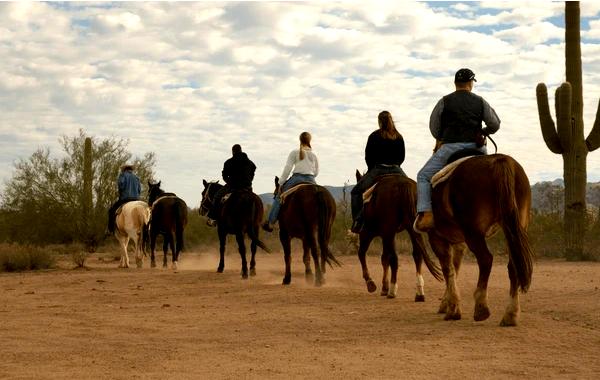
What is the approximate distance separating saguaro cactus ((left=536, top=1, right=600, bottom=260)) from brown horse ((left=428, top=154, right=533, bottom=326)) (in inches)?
486

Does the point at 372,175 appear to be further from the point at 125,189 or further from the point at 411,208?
the point at 125,189

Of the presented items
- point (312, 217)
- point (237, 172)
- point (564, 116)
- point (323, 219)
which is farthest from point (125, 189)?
point (564, 116)

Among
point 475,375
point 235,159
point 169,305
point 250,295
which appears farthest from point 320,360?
point 235,159

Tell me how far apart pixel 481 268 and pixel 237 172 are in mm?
8865

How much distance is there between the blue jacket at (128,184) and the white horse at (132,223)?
0.40 meters

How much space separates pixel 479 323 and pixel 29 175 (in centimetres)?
2336

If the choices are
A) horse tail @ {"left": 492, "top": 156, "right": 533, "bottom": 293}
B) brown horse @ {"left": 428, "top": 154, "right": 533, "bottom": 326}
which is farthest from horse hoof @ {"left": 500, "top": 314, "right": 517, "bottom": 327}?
horse tail @ {"left": 492, "top": 156, "right": 533, "bottom": 293}

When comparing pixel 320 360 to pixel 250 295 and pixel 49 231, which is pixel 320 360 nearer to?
pixel 250 295

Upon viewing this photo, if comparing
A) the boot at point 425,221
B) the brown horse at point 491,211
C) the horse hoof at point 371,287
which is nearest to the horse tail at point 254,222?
the horse hoof at point 371,287

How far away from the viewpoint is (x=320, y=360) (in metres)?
7.86

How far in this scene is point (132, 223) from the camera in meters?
22.2

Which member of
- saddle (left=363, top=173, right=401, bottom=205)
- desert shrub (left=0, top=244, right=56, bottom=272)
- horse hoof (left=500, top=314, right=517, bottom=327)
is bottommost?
horse hoof (left=500, top=314, right=517, bottom=327)

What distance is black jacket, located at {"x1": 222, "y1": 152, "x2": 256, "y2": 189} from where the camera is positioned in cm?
1780

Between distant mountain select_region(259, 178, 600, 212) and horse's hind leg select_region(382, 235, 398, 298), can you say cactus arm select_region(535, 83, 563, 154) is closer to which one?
distant mountain select_region(259, 178, 600, 212)
